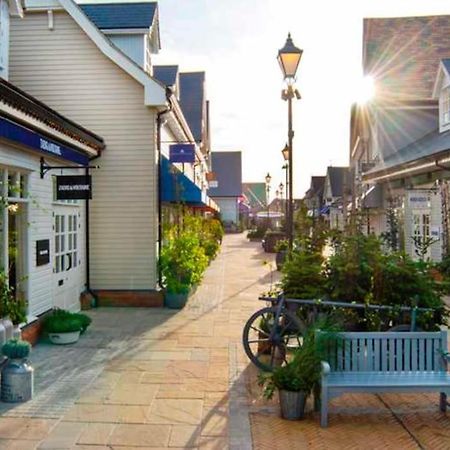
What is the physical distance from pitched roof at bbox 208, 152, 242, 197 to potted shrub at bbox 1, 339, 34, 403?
2340 inches

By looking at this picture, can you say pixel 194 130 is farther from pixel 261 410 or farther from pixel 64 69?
pixel 261 410

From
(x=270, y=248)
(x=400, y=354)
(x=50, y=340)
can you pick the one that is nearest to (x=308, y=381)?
(x=400, y=354)

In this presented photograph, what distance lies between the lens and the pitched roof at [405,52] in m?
25.5

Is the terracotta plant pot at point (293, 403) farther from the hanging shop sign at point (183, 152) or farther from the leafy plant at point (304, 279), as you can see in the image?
the hanging shop sign at point (183, 152)

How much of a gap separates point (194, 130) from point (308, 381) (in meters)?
26.8

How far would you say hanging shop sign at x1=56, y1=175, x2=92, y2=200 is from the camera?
940 centimetres

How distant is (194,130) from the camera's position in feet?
102

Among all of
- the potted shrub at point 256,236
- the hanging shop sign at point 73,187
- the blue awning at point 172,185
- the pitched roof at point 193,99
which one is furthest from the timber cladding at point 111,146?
the potted shrub at point 256,236

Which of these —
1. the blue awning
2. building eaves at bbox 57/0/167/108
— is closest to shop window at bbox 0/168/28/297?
building eaves at bbox 57/0/167/108

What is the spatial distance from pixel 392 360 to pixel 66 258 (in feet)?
24.0

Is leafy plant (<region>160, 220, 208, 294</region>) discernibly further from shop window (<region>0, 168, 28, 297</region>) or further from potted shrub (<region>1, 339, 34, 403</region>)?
potted shrub (<region>1, 339, 34, 403</region>)

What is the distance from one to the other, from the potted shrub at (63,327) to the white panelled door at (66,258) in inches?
54.3

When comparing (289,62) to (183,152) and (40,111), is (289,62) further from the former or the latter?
(183,152)

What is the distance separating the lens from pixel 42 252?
9.39 metres
